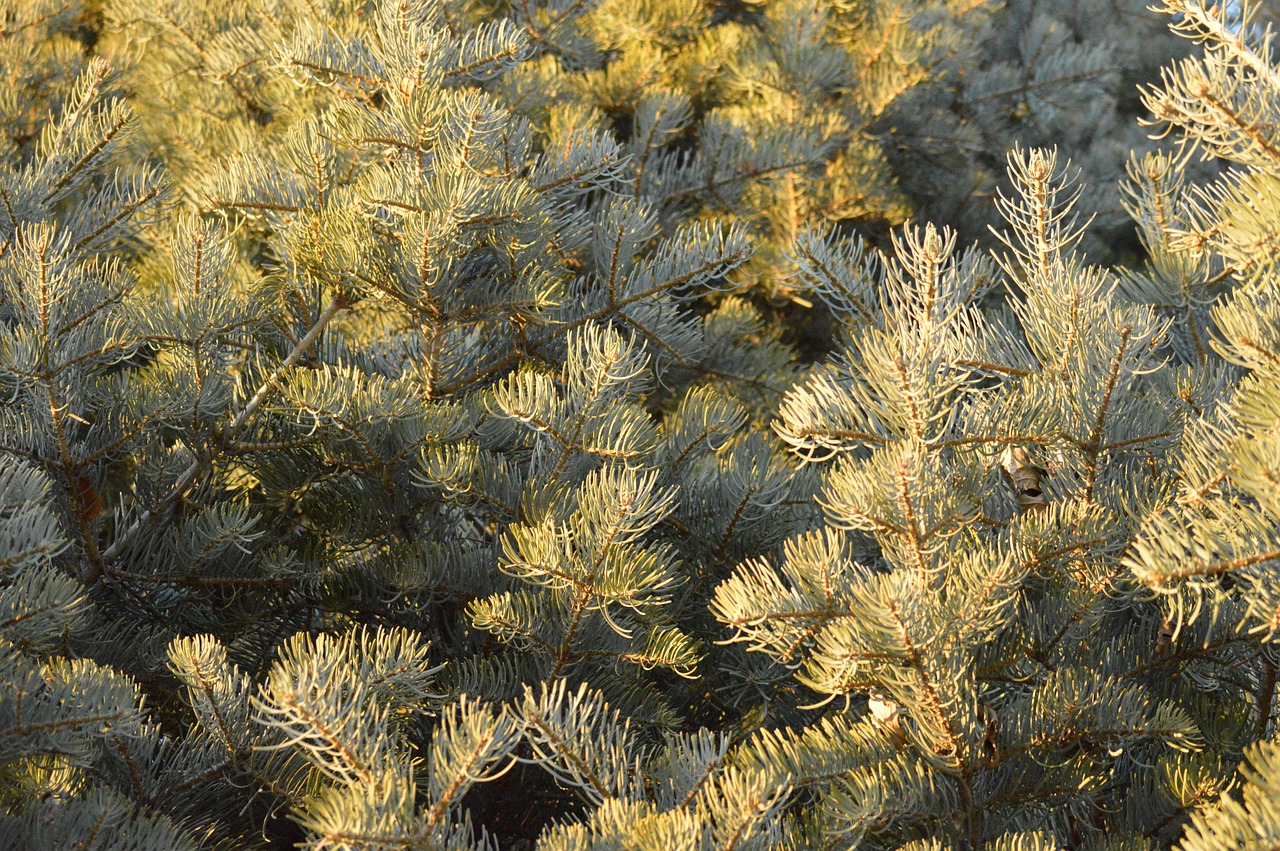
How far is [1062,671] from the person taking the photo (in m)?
0.91

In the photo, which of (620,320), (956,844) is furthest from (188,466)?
(956,844)

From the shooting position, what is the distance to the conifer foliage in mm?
825

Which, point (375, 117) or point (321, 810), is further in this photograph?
point (375, 117)

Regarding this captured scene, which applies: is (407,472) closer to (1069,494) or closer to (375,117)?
(375,117)

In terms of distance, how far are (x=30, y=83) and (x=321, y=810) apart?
1.57 metres

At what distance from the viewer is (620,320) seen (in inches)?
56.9

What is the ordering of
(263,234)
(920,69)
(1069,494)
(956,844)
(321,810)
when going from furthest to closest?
1. (920,69)
2. (263,234)
3. (1069,494)
4. (956,844)
5. (321,810)

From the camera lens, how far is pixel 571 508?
1150 millimetres

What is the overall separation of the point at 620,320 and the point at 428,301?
0.99 feet

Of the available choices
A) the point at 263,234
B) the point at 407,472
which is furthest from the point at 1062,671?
the point at 263,234

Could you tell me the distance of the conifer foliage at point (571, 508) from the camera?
2.71ft

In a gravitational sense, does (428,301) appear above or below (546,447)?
above

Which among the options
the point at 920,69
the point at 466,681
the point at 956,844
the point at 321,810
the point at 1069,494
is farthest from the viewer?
the point at 920,69

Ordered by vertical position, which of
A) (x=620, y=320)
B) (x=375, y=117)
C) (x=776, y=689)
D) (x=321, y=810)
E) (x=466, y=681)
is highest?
(x=375, y=117)
